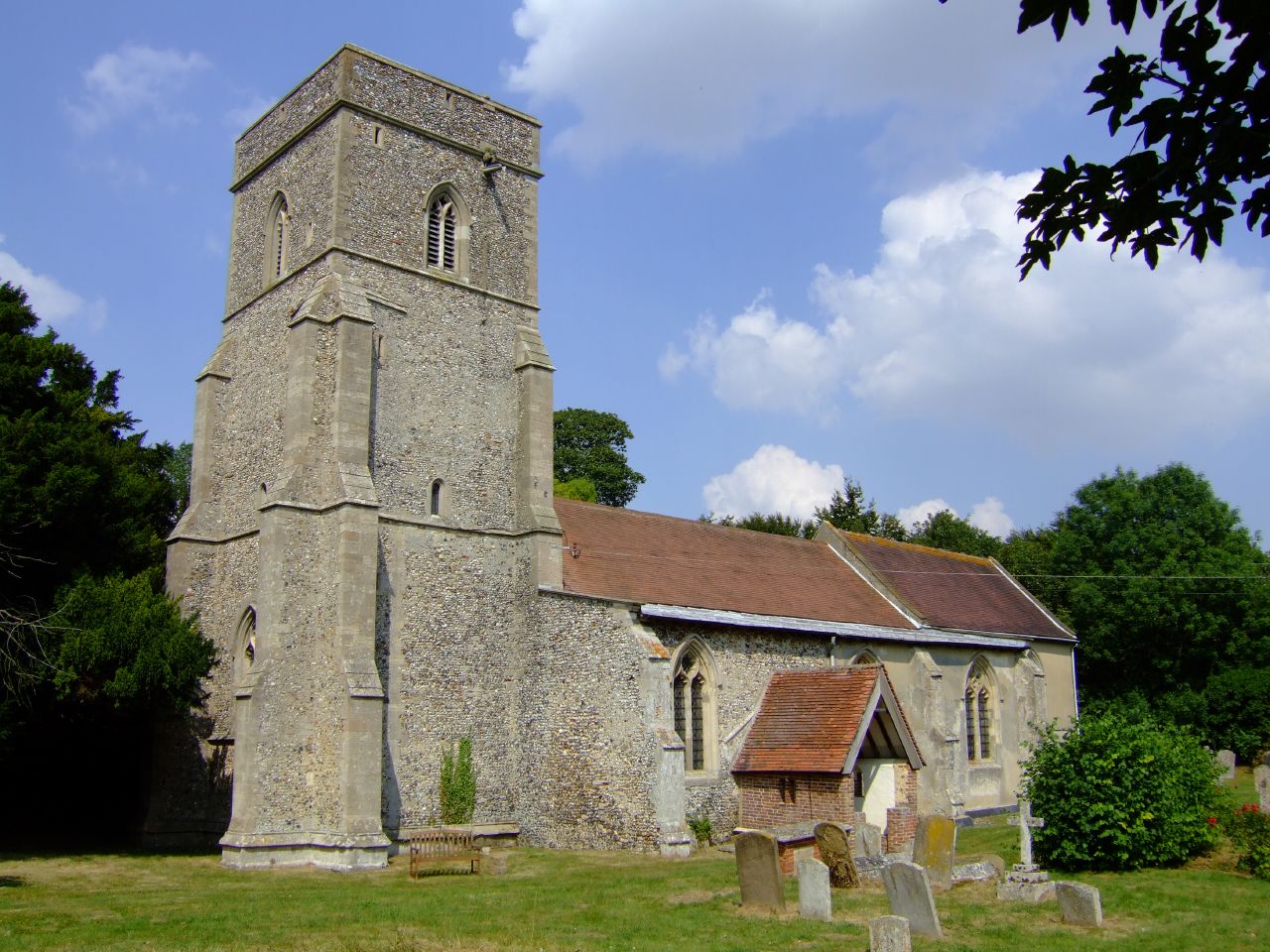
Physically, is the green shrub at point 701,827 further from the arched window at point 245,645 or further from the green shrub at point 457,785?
the arched window at point 245,645

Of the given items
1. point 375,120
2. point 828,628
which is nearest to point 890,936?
point 828,628

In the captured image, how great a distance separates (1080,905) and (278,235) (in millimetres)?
20638

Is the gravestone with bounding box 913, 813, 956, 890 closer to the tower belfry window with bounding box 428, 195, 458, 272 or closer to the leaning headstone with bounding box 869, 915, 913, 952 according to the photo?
the leaning headstone with bounding box 869, 915, 913, 952

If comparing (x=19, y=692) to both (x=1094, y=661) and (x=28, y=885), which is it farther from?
(x=1094, y=661)

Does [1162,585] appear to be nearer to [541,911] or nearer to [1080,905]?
[1080,905]

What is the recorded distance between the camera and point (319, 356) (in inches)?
839

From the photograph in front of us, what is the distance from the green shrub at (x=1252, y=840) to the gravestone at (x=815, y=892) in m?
7.08

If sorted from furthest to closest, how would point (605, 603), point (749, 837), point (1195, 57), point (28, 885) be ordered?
point (605, 603) → point (28, 885) → point (749, 837) → point (1195, 57)

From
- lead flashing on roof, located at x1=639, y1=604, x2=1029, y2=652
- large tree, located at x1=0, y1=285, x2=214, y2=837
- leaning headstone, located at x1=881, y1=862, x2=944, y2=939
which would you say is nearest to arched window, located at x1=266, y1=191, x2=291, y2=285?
large tree, located at x1=0, y1=285, x2=214, y2=837

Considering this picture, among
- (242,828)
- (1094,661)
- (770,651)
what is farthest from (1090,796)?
(1094,661)

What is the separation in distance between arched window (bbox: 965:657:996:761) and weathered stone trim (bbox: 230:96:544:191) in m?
17.0

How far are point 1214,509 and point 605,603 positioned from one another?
30071mm

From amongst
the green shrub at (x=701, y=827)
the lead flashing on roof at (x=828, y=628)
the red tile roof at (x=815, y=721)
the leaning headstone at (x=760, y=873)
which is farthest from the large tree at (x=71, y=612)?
the leaning headstone at (x=760, y=873)

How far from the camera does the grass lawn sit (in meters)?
11.7
